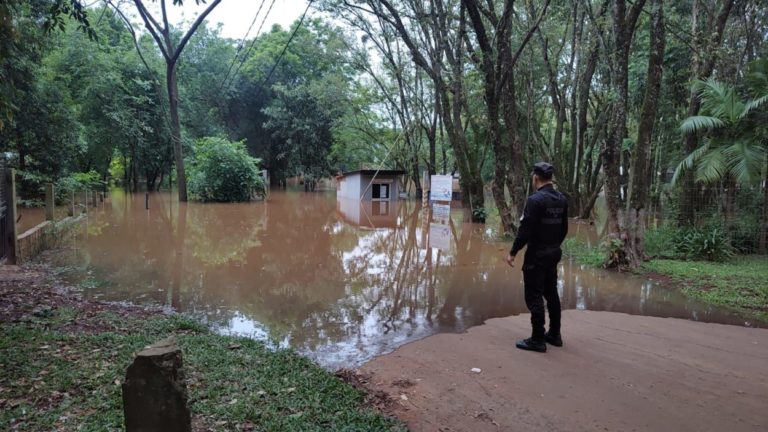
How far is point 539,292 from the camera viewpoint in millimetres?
4410

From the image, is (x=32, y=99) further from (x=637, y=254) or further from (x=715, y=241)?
(x=715, y=241)

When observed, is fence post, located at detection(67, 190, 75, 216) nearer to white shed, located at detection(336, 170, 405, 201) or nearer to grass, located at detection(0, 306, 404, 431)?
grass, located at detection(0, 306, 404, 431)

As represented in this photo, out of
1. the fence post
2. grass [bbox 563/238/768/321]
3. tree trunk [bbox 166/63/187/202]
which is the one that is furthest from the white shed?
grass [bbox 563/238/768/321]

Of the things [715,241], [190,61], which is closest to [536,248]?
[715,241]

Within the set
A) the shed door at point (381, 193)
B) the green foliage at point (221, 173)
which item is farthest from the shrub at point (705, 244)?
the shed door at point (381, 193)

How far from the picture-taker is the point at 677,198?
414 inches

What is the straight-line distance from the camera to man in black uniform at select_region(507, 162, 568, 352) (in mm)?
4414

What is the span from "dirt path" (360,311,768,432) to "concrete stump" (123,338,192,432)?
5.01ft

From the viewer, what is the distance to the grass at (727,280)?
256 inches

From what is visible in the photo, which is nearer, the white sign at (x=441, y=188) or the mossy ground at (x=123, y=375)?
the mossy ground at (x=123, y=375)

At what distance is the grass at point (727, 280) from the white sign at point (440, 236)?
201 inches

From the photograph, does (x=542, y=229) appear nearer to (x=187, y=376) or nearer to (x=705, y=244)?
(x=187, y=376)

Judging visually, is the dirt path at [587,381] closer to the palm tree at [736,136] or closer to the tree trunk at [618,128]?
the tree trunk at [618,128]

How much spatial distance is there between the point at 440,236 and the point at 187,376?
11.6 meters
